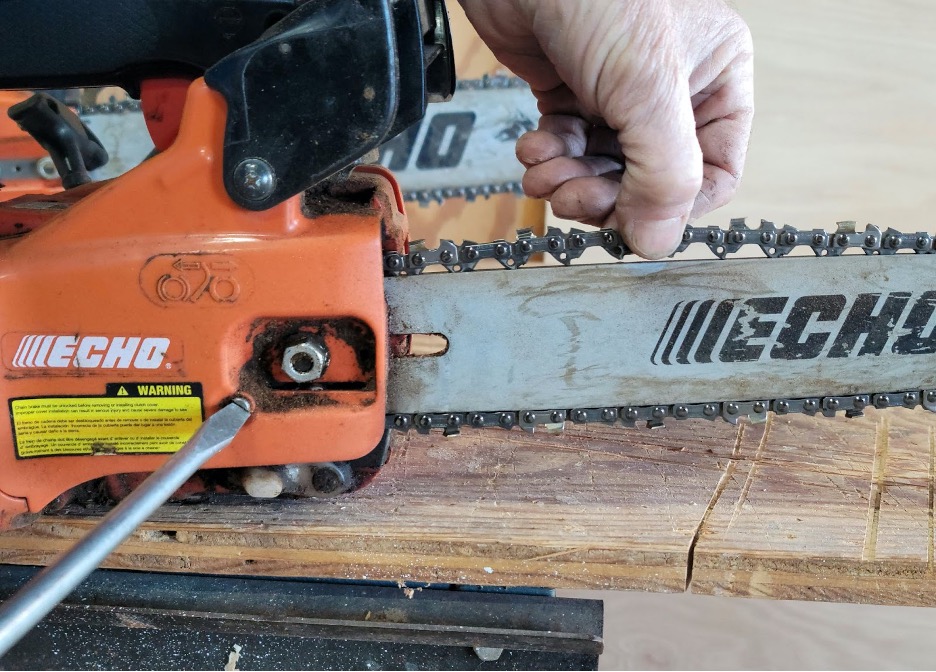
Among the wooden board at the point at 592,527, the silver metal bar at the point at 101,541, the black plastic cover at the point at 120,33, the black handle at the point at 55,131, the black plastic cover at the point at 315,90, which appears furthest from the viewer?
the black handle at the point at 55,131

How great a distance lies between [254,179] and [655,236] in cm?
51

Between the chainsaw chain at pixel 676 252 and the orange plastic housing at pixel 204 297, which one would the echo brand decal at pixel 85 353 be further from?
the chainsaw chain at pixel 676 252

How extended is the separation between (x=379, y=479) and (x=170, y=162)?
0.58 metres

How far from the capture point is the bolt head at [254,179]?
940mm

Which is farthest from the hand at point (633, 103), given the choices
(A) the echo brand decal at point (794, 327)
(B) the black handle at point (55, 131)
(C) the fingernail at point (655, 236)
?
(B) the black handle at point (55, 131)

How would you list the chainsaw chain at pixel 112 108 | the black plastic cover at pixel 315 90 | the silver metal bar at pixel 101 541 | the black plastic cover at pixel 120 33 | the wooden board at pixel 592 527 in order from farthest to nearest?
the chainsaw chain at pixel 112 108
the wooden board at pixel 592 527
the black plastic cover at pixel 120 33
the black plastic cover at pixel 315 90
the silver metal bar at pixel 101 541

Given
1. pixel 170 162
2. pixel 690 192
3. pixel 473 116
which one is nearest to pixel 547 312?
pixel 690 192

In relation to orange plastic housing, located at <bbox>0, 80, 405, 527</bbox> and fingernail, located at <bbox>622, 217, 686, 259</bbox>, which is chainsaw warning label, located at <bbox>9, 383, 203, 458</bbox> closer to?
orange plastic housing, located at <bbox>0, 80, 405, 527</bbox>

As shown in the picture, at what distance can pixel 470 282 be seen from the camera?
1.09 meters

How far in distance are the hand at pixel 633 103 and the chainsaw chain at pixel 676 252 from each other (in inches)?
2.6

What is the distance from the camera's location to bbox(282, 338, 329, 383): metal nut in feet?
3.37

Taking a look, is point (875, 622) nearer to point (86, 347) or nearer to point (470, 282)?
point (470, 282)

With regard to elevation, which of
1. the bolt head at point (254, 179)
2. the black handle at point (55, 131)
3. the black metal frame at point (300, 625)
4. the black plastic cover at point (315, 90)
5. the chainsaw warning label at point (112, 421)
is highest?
the black plastic cover at point (315, 90)

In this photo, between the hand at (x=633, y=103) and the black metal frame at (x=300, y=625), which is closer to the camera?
the hand at (x=633, y=103)
